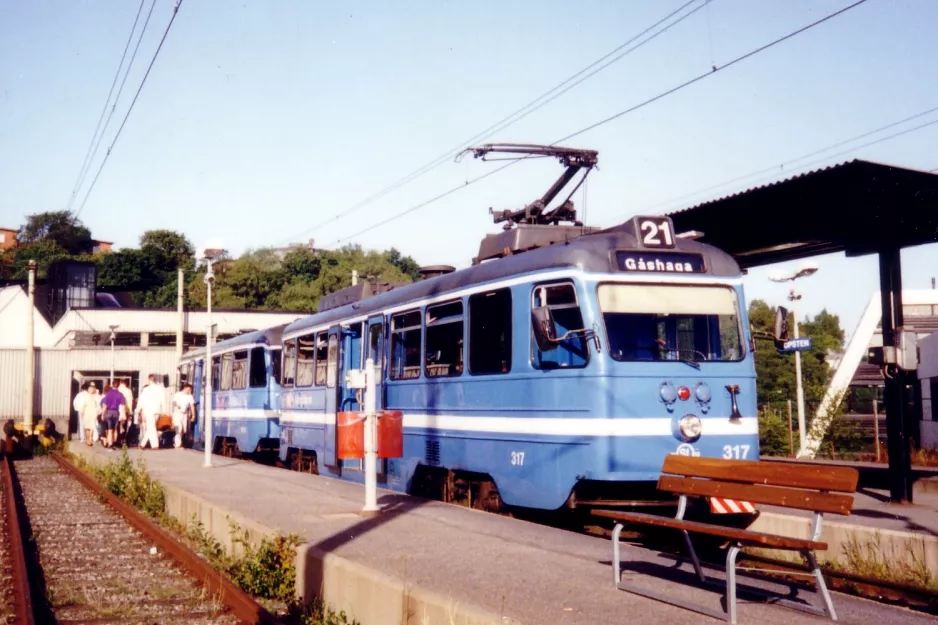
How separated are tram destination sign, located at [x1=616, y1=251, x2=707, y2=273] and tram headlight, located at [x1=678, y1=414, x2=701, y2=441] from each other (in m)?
1.47

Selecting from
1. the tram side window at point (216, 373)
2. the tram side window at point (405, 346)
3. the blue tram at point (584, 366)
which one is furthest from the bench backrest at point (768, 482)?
the tram side window at point (216, 373)

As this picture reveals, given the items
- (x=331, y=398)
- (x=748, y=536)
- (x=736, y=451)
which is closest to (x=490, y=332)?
(x=736, y=451)

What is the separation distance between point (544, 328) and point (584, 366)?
604mm

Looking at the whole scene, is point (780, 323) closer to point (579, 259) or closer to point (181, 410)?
point (579, 259)

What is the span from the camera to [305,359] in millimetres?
17234

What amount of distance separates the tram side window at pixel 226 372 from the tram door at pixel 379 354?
1106cm

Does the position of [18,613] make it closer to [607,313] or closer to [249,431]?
[607,313]

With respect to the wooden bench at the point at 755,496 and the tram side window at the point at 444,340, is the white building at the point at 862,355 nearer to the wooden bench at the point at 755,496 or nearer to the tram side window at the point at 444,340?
the tram side window at the point at 444,340

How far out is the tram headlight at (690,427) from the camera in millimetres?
9562

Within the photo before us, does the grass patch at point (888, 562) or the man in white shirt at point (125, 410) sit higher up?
the man in white shirt at point (125, 410)

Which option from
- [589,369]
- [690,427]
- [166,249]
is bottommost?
[690,427]

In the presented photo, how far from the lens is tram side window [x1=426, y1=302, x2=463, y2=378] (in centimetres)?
1140

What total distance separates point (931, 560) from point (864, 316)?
21757 millimetres

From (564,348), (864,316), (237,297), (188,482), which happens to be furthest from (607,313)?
(237,297)
